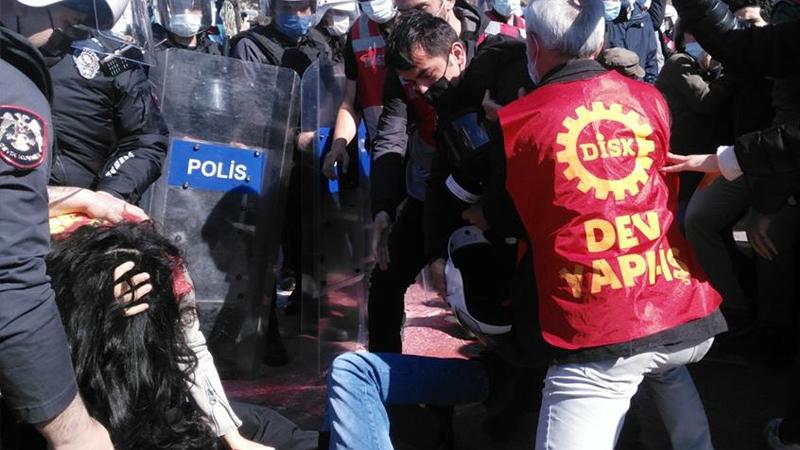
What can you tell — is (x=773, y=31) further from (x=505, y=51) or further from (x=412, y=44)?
(x=412, y=44)

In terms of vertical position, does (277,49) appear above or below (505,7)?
below

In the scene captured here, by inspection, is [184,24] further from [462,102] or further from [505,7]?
[462,102]

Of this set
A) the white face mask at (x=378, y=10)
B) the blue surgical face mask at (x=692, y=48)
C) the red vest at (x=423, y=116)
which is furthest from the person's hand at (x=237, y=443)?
the blue surgical face mask at (x=692, y=48)

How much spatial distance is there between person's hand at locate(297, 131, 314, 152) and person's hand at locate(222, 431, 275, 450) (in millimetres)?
1931

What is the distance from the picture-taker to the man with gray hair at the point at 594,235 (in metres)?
2.36

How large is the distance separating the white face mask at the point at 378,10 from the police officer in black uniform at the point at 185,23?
98 centimetres

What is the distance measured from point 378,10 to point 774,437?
8.00ft

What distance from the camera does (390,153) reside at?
12.8 feet

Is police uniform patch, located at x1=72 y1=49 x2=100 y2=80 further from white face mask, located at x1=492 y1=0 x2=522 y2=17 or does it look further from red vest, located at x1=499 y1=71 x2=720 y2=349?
white face mask, located at x1=492 y1=0 x2=522 y2=17

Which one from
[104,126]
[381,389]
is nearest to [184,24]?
[104,126]

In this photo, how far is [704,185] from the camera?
4.18 metres

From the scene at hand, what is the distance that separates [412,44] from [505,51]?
1.04 feet

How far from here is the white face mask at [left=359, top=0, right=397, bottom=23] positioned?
4.40 m

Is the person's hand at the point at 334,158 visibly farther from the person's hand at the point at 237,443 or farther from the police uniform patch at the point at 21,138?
the police uniform patch at the point at 21,138
